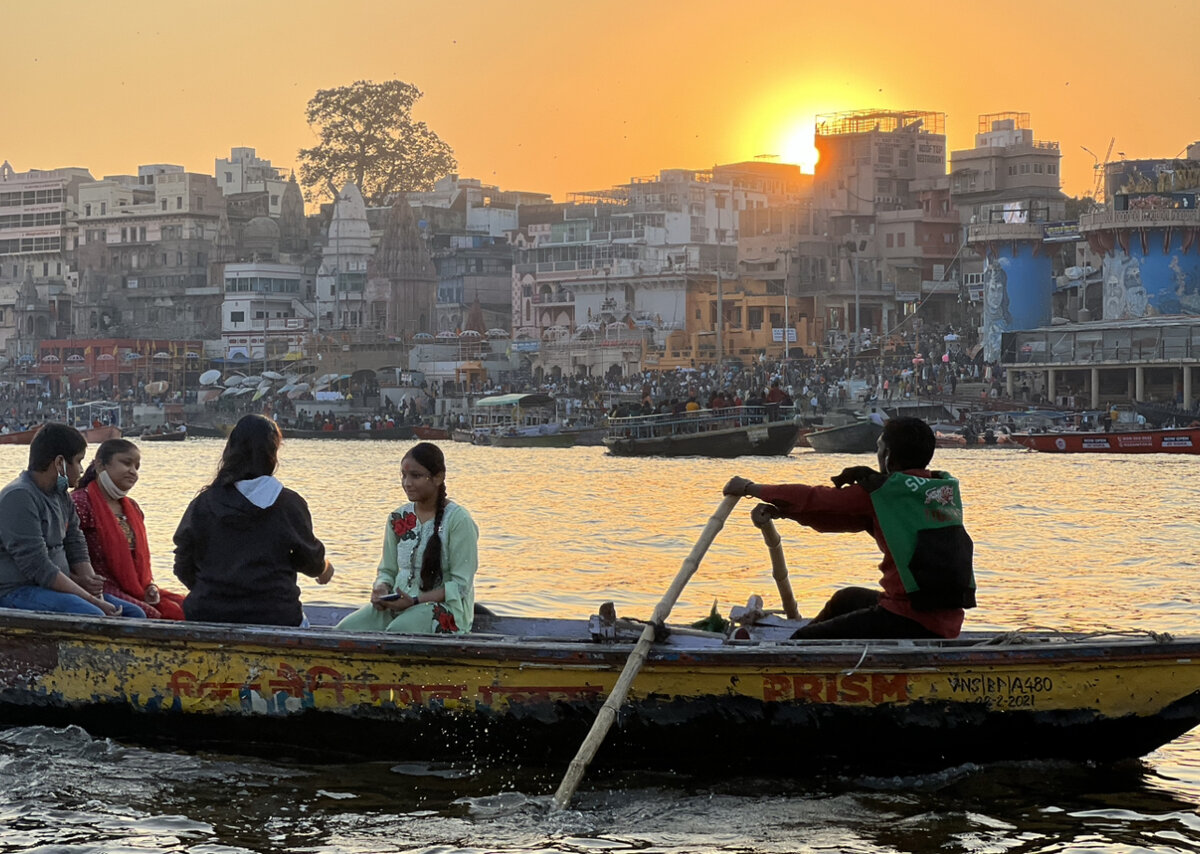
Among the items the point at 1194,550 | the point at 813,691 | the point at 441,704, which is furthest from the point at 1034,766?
the point at 1194,550

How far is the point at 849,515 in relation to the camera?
24.4 feet

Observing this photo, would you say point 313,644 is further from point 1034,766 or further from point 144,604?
point 1034,766

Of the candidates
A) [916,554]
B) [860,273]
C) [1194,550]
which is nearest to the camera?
[916,554]

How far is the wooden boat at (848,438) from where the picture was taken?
46.0 metres

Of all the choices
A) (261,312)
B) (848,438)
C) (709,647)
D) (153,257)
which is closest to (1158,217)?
(848,438)

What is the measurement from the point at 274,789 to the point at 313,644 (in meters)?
0.71

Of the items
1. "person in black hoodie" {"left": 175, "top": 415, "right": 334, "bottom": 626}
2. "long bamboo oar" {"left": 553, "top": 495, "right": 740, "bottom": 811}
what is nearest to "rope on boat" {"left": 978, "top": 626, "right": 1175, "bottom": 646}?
"long bamboo oar" {"left": 553, "top": 495, "right": 740, "bottom": 811}

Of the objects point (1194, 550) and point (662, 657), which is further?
point (1194, 550)

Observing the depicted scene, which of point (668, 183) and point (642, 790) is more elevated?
point (668, 183)

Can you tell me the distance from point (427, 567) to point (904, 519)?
2.23 metres

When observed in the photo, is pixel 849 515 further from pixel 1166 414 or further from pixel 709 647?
pixel 1166 414

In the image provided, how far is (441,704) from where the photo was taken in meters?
7.84

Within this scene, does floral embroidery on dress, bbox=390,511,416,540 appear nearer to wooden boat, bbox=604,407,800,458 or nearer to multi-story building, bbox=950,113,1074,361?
wooden boat, bbox=604,407,800,458

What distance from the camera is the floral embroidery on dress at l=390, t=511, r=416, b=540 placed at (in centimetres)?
790
